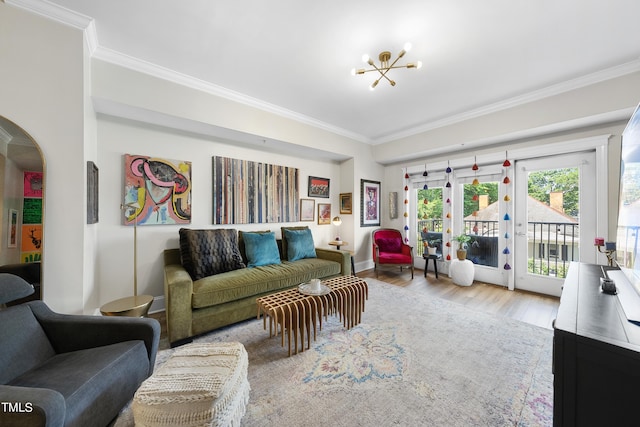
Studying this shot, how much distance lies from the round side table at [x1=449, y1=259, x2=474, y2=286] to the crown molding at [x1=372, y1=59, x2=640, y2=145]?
232cm

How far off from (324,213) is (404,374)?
3.15 meters

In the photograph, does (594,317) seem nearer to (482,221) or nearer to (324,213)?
(482,221)

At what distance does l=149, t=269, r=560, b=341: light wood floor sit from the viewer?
268cm

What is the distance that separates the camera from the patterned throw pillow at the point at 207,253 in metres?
2.57

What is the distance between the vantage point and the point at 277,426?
129cm

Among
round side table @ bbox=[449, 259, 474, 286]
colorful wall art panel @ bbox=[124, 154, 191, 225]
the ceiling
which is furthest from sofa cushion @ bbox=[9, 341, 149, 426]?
round side table @ bbox=[449, 259, 474, 286]

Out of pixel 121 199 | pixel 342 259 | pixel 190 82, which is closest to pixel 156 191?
pixel 121 199

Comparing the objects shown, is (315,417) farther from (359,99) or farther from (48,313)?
(359,99)

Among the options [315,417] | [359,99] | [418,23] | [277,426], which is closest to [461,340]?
[315,417]

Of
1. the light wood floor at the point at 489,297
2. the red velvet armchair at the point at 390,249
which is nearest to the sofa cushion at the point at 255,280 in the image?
the red velvet armchair at the point at 390,249

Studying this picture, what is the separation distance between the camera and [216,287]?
2258 mm

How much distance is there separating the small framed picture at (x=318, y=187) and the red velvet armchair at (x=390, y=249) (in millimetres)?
1317

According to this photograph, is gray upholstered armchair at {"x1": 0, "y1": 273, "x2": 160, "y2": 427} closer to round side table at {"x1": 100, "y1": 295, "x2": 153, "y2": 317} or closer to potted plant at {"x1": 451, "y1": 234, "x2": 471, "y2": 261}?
round side table at {"x1": 100, "y1": 295, "x2": 153, "y2": 317}

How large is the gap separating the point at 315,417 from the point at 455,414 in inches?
33.3
